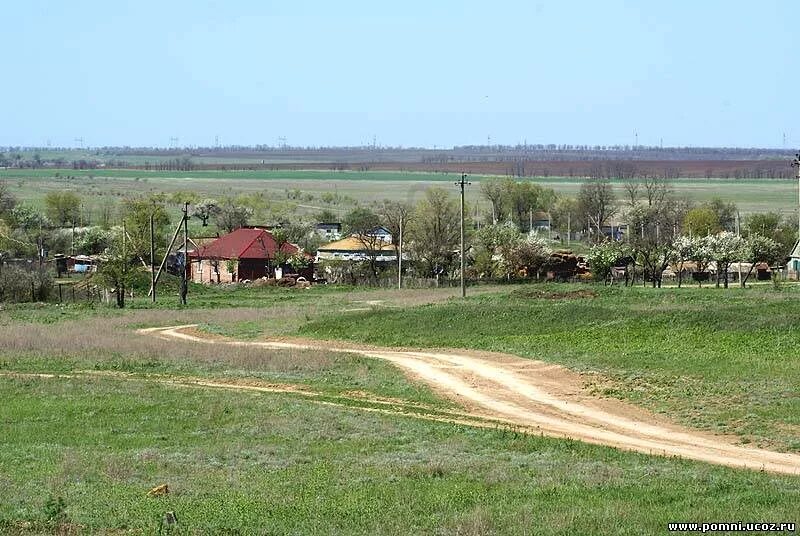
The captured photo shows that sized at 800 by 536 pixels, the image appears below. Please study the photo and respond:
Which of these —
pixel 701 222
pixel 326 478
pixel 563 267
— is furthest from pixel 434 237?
pixel 326 478

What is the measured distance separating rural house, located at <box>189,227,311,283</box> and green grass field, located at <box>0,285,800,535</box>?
104 feet

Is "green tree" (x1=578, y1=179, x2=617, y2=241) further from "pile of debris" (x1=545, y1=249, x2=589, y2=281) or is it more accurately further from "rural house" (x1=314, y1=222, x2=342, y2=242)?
"pile of debris" (x1=545, y1=249, x2=589, y2=281)

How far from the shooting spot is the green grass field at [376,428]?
1548 cm

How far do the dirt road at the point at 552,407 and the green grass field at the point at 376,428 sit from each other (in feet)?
2.55

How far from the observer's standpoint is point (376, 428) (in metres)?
24.0

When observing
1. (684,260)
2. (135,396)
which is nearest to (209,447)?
(135,396)

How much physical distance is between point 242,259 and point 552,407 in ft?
186

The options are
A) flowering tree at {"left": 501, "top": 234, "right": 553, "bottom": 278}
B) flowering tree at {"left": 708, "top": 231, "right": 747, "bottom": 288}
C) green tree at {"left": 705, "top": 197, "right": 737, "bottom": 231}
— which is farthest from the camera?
green tree at {"left": 705, "top": 197, "right": 737, "bottom": 231}

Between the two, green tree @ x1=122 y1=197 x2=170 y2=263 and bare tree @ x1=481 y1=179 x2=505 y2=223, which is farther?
bare tree @ x1=481 y1=179 x2=505 y2=223

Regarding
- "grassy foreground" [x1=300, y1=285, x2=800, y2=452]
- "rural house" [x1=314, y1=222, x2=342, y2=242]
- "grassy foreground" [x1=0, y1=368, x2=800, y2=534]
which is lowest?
"rural house" [x1=314, y1=222, x2=342, y2=242]

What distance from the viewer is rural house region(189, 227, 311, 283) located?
82812 millimetres

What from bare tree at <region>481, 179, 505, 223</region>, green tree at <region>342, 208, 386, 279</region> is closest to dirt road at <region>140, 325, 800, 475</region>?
green tree at <region>342, 208, 386, 279</region>

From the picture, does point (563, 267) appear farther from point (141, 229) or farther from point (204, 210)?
point (204, 210)

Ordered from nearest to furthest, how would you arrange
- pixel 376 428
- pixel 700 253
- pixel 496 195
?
1. pixel 376 428
2. pixel 700 253
3. pixel 496 195
